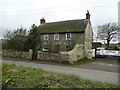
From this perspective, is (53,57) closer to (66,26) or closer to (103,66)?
(103,66)

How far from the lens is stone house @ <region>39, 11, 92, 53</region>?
38.4 m

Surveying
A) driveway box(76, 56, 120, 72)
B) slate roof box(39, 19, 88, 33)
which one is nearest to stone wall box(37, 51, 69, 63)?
driveway box(76, 56, 120, 72)

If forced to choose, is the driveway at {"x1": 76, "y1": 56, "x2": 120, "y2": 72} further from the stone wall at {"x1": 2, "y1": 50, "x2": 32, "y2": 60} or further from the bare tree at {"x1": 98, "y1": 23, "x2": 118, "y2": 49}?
the bare tree at {"x1": 98, "y1": 23, "x2": 118, "y2": 49}

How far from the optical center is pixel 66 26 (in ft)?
135

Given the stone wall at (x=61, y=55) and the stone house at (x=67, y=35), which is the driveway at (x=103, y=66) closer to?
the stone wall at (x=61, y=55)

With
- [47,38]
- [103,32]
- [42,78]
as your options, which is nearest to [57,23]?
[47,38]

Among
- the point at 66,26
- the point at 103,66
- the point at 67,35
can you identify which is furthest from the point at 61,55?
the point at 66,26

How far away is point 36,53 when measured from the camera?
32844 millimetres

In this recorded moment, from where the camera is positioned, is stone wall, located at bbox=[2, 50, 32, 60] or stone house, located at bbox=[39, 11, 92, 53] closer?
stone wall, located at bbox=[2, 50, 32, 60]

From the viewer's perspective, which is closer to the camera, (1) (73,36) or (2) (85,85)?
(2) (85,85)

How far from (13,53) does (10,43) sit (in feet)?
7.14

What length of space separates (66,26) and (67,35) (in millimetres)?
2278

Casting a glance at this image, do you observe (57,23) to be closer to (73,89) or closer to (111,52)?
(111,52)

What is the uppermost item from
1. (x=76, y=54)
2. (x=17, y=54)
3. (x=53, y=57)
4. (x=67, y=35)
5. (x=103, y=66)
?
(x=67, y=35)
